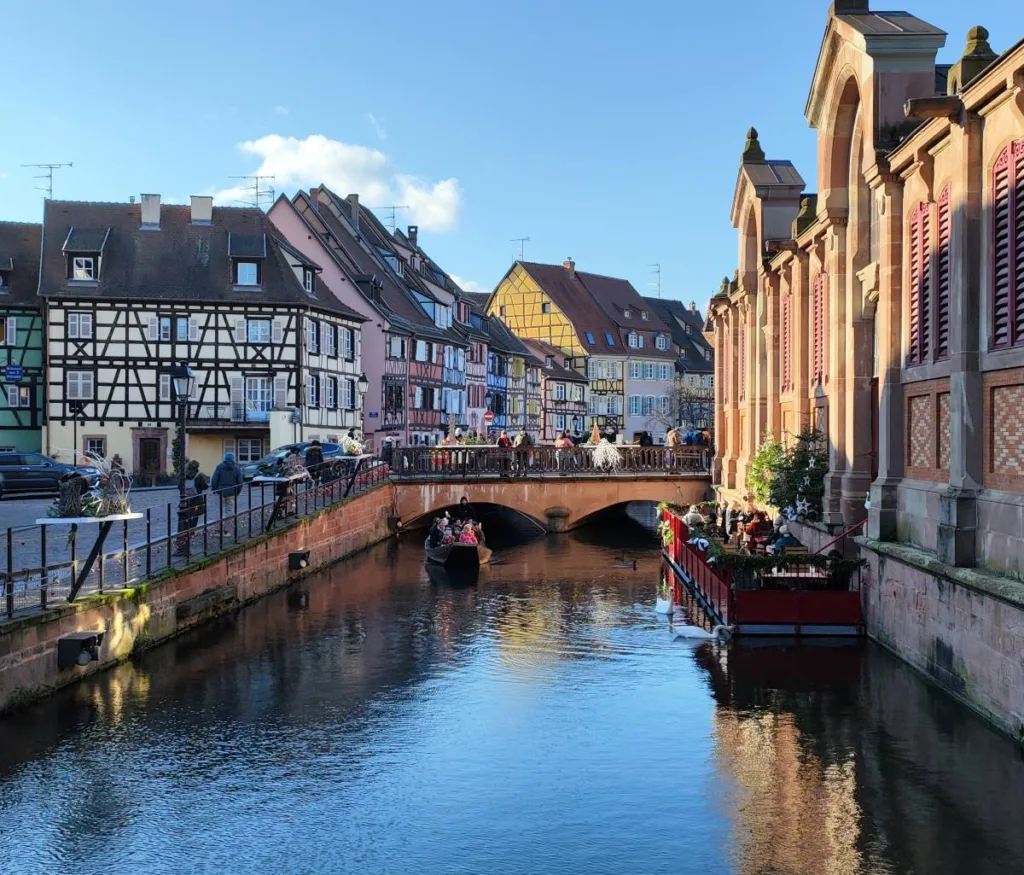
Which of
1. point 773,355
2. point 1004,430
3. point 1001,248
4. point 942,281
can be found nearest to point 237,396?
point 773,355

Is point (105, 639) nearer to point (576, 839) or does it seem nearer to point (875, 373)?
point (576, 839)

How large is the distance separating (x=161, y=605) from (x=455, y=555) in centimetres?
1537

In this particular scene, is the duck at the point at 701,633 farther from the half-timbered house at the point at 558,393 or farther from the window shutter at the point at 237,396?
the half-timbered house at the point at 558,393

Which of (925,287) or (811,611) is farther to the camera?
(811,611)

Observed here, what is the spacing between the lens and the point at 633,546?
146 feet

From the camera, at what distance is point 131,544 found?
2462cm

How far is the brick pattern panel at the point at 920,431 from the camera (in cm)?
1969

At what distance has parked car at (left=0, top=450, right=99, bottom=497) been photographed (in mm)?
40156

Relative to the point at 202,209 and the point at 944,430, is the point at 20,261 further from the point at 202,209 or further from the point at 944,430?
the point at 944,430

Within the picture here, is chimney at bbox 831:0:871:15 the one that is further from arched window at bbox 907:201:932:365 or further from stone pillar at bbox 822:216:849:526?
arched window at bbox 907:201:932:365

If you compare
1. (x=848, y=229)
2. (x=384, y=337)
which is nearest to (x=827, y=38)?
(x=848, y=229)

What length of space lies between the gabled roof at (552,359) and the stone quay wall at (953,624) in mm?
69825

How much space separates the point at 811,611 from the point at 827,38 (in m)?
12.1

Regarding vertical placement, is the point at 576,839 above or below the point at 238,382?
below
